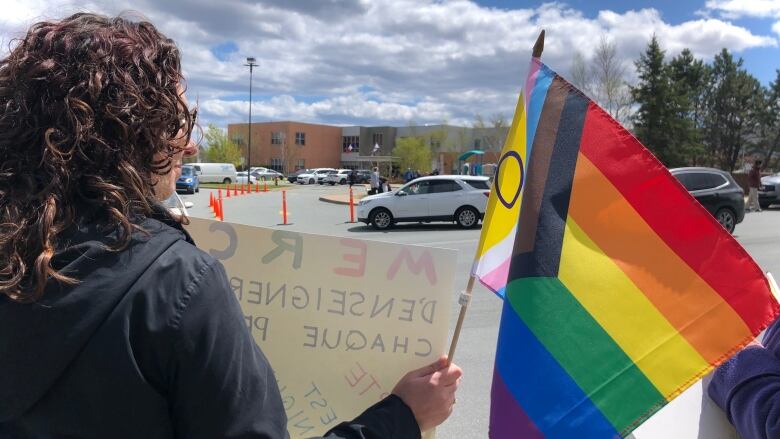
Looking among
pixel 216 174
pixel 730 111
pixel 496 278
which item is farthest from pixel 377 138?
pixel 496 278

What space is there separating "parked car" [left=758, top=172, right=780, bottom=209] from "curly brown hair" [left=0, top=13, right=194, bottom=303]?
1030 inches

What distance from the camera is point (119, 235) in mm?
1082

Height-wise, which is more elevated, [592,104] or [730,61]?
[730,61]

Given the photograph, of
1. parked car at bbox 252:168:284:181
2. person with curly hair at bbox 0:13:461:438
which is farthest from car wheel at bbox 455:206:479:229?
parked car at bbox 252:168:284:181

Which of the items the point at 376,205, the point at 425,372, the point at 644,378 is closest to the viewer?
the point at 644,378

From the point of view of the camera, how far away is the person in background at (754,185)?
20.1 meters

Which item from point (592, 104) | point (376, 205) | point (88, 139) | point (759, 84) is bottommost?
point (376, 205)

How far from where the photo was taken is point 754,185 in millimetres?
20703

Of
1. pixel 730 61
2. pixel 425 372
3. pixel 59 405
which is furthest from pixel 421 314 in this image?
pixel 730 61

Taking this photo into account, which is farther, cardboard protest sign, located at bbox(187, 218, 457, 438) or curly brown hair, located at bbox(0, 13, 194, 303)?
cardboard protest sign, located at bbox(187, 218, 457, 438)

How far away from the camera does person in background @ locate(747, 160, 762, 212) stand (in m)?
20.1

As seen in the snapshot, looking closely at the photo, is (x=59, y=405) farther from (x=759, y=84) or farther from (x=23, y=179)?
(x=759, y=84)

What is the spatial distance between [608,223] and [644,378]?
45 cm

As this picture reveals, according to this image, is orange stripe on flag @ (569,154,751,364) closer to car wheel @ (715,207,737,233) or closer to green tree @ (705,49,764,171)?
car wheel @ (715,207,737,233)
